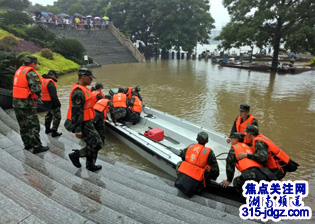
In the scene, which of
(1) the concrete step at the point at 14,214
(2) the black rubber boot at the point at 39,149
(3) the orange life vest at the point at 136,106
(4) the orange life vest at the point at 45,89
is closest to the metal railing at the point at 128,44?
(3) the orange life vest at the point at 136,106

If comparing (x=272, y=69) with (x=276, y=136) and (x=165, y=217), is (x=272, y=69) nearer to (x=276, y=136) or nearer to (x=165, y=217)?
(x=276, y=136)

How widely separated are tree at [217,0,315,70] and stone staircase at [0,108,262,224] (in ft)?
70.4

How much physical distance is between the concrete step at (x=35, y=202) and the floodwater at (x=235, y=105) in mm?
3055

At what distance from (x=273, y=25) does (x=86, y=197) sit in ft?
87.1

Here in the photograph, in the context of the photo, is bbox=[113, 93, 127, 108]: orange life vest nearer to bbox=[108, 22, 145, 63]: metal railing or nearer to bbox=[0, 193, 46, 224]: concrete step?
bbox=[0, 193, 46, 224]: concrete step

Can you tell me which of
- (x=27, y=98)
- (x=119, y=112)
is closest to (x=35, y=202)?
(x=27, y=98)

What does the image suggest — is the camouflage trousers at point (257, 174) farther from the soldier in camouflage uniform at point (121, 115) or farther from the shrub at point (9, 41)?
the shrub at point (9, 41)

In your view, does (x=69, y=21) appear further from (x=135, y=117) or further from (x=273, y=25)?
(x=135, y=117)

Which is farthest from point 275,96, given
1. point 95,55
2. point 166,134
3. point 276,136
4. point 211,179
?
point 95,55

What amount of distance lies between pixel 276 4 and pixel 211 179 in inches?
936

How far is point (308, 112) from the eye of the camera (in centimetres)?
1066

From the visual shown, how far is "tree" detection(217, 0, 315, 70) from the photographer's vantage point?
20547 mm

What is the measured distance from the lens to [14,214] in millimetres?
2453

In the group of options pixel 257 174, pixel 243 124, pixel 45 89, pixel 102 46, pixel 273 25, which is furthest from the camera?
pixel 102 46
